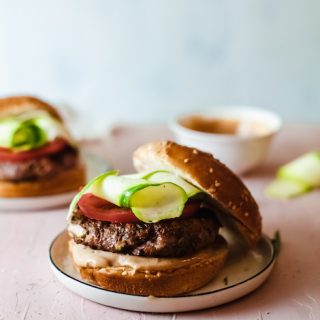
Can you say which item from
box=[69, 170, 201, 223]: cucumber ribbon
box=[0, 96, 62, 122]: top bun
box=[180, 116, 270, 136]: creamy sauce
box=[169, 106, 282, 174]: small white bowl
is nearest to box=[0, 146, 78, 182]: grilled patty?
box=[0, 96, 62, 122]: top bun

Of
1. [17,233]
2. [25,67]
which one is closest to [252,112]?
[17,233]

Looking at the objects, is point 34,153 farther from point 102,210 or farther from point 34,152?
point 102,210

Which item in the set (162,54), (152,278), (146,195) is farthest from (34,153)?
(162,54)

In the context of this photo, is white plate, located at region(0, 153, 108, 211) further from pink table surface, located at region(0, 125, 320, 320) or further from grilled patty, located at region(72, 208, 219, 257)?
grilled patty, located at region(72, 208, 219, 257)

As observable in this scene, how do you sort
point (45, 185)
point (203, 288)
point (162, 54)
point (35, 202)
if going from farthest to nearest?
point (162, 54)
point (45, 185)
point (35, 202)
point (203, 288)

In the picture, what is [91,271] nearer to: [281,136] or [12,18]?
[281,136]

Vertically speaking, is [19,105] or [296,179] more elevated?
[19,105]
